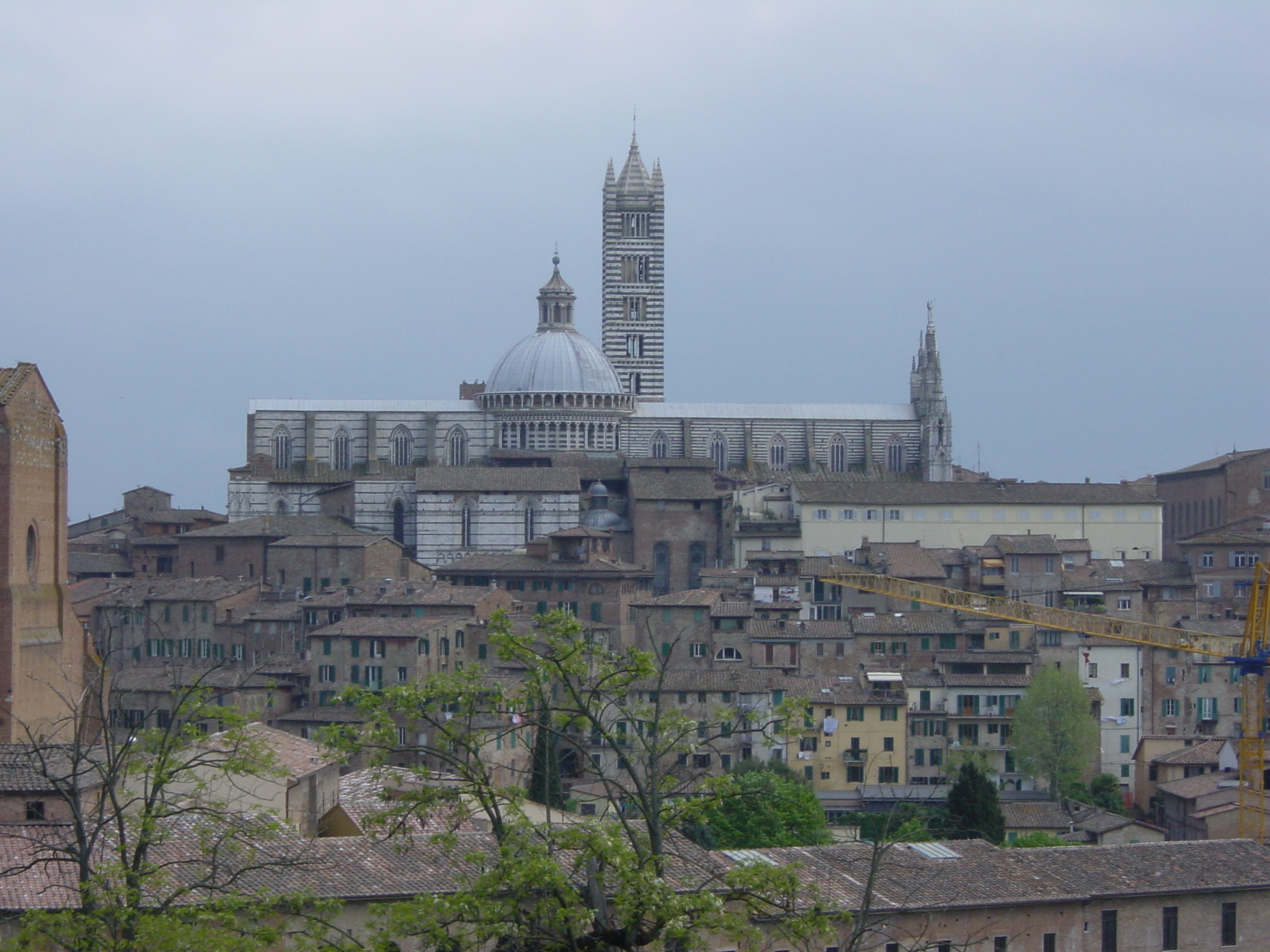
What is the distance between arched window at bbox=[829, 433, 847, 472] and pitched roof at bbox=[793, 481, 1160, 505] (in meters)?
14.4

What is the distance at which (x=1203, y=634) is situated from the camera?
59.3 meters

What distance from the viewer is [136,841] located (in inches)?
811

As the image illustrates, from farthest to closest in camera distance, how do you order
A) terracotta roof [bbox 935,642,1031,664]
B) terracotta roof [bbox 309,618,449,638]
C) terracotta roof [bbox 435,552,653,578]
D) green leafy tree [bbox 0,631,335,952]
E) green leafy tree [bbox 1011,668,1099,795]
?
terracotta roof [bbox 435,552,653,578]
terracotta roof [bbox 935,642,1031,664]
terracotta roof [bbox 309,618,449,638]
green leafy tree [bbox 1011,668,1099,795]
green leafy tree [bbox 0,631,335,952]

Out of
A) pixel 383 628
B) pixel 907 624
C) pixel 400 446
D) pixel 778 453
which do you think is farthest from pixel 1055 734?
pixel 400 446

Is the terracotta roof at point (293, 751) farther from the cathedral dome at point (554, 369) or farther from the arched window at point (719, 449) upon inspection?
the arched window at point (719, 449)

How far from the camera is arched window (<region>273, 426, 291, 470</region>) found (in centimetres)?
8631

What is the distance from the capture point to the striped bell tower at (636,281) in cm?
9931

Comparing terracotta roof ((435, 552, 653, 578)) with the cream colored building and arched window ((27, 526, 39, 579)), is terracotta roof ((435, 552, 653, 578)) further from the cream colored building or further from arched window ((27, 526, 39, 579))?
arched window ((27, 526, 39, 579))

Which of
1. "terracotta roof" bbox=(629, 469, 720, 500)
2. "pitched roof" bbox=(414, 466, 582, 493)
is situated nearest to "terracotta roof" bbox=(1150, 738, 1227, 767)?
"terracotta roof" bbox=(629, 469, 720, 500)

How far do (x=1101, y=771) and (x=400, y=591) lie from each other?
774 inches

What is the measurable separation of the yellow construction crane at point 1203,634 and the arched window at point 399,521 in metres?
20.1

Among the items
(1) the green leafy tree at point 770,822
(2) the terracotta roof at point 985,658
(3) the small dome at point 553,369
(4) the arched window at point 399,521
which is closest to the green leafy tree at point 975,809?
(1) the green leafy tree at point 770,822

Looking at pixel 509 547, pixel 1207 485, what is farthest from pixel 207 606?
pixel 1207 485

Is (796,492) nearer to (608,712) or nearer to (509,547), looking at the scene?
(509,547)
